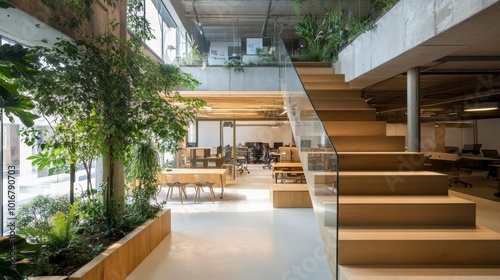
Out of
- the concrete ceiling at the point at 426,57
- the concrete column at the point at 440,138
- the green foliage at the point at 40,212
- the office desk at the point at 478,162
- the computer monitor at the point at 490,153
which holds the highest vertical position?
the concrete ceiling at the point at 426,57

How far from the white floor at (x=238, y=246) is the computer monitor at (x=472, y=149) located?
12.8ft

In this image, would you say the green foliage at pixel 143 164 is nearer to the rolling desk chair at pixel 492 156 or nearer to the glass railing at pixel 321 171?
the glass railing at pixel 321 171

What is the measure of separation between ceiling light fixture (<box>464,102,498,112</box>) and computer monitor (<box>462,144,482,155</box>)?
2.77 ft

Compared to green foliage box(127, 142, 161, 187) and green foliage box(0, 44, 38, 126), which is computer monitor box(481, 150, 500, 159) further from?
green foliage box(0, 44, 38, 126)

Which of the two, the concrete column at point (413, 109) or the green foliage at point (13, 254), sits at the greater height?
the concrete column at point (413, 109)

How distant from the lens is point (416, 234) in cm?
277

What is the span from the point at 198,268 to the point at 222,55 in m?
5.78

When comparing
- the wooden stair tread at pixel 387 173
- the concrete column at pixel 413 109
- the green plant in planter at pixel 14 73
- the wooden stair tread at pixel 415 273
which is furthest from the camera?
the concrete column at pixel 413 109

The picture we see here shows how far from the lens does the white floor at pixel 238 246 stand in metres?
3.61

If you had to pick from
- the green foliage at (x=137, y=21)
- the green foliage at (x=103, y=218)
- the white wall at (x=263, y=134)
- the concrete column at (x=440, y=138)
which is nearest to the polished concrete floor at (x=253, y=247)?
the green foliage at (x=103, y=218)

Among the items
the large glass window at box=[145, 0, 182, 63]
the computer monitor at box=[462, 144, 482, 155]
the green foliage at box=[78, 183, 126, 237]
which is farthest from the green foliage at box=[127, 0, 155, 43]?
the computer monitor at box=[462, 144, 482, 155]

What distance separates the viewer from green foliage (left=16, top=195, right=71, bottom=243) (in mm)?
3008

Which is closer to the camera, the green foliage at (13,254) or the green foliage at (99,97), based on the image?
the green foliage at (13,254)

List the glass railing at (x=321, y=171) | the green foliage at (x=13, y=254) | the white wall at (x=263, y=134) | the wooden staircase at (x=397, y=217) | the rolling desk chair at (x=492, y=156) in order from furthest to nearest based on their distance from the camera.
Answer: the white wall at (x=263, y=134) → the rolling desk chair at (x=492, y=156) → the glass railing at (x=321, y=171) → the wooden staircase at (x=397, y=217) → the green foliage at (x=13, y=254)
